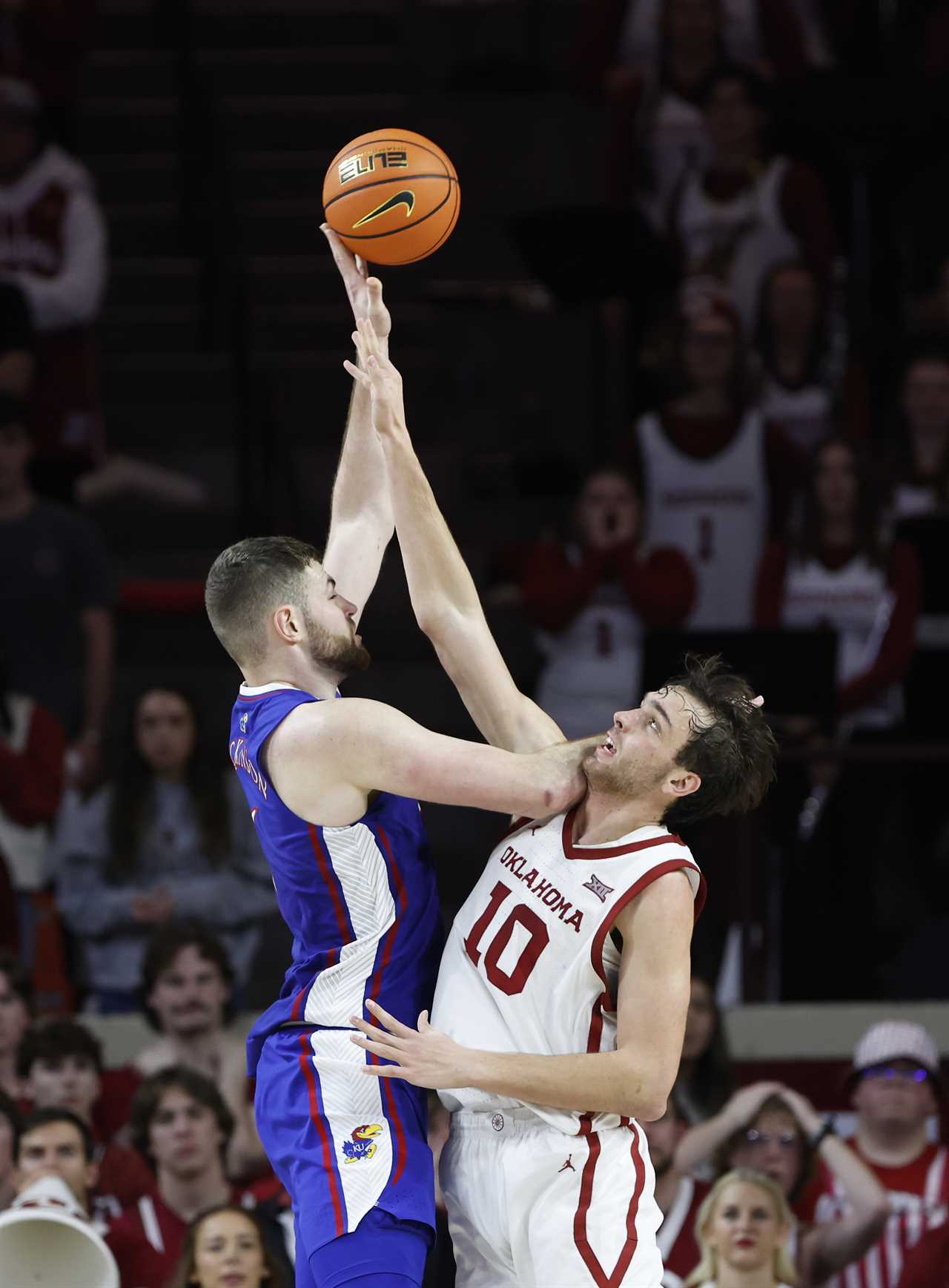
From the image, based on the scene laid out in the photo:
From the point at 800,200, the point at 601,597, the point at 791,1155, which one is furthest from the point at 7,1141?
the point at 800,200

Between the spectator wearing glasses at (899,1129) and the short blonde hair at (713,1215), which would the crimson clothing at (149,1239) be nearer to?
the short blonde hair at (713,1215)

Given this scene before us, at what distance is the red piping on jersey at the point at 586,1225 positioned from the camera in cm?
411

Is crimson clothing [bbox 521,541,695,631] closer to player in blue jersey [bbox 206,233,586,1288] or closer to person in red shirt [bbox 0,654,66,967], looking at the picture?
person in red shirt [bbox 0,654,66,967]

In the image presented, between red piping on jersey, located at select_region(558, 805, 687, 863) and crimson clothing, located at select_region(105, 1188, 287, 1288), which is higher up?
red piping on jersey, located at select_region(558, 805, 687, 863)

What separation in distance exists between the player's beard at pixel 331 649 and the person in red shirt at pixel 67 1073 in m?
3.28

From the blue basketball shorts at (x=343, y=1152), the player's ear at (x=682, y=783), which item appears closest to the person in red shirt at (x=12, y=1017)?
the blue basketball shorts at (x=343, y=1152)

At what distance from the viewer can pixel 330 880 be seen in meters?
4.27

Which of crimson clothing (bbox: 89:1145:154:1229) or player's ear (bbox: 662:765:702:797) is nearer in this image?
player's ear (bbox: 662:765:702:797)

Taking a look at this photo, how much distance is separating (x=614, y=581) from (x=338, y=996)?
15.4ft

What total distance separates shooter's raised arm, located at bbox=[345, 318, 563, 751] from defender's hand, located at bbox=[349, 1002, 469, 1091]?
74cm

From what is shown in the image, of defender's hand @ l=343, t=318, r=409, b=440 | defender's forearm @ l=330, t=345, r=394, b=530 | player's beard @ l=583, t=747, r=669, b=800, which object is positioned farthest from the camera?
defender's forearm @ l=330, t=345, r=394, b=530

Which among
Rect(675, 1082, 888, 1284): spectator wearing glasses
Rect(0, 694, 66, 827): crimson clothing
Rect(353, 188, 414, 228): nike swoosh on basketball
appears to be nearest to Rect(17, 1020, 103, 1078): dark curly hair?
Rect(0, 694, 66, 827): crimson clothing

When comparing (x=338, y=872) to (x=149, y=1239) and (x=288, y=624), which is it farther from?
(x=149, y=1239)

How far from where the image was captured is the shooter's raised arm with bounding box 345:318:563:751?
4496mm
